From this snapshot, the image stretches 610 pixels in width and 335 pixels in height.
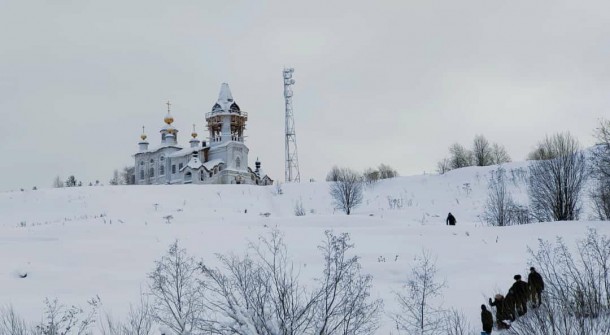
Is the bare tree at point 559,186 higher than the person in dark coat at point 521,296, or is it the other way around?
the bare tree at point 559,186

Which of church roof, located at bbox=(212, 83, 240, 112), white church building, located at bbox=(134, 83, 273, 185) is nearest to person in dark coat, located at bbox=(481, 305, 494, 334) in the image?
white church building, located at bbox=(134, 83, 273, 185)

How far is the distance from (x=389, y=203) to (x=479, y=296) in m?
30.8

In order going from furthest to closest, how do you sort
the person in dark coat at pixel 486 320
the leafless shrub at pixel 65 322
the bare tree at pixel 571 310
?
the person in dark coat at pixel 486 320
the leafless shrub at pixel 65 322
the bare tree at pixel 571 310

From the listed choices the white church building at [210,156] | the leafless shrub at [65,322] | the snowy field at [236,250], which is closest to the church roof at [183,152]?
the white church building at [210,156]

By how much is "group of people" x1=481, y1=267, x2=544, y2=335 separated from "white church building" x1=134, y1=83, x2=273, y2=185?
2393 inches

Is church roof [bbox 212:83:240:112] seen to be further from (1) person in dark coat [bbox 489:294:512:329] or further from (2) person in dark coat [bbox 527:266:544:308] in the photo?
(2) person in dark coat [bbox 527:266:544:308]

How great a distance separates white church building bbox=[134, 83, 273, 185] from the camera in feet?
241

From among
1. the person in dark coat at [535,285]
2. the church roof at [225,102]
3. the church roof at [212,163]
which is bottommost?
the person in dark coat at [535,285]

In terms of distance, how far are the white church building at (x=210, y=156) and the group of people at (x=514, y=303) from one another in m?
60.8

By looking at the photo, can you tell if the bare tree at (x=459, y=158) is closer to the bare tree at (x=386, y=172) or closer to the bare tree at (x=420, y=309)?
the bare tree at (x=386, y=172)

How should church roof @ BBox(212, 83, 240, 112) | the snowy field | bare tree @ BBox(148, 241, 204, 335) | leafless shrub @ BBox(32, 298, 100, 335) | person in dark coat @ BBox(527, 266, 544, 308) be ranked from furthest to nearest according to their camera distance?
church roof @ BBox(212, 83, 240, 112), the snowy field, person in dark coat @ BBox(527, 266, 544, 308), bare tree @ BBox(148, 241, 204, 335), leafless shrub @ BBox(32, 298, 100, 335)

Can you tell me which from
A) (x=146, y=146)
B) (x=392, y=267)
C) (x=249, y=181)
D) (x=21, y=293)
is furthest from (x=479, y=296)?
(x=146, y=146)

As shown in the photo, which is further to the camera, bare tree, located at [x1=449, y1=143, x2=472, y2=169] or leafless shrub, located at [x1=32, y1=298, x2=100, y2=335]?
bare tree, located at [x1=449, y1=143, x2=472, y2=169]

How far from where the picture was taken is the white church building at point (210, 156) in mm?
73312
